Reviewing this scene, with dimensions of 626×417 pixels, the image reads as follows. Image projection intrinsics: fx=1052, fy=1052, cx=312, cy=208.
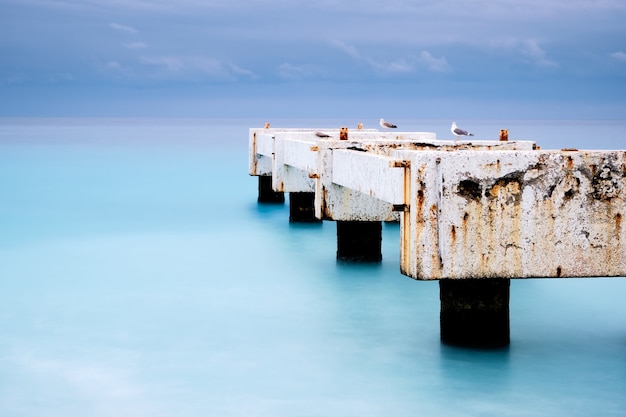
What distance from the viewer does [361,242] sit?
13008 mm

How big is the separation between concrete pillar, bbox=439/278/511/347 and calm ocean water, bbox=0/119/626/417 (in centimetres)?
16

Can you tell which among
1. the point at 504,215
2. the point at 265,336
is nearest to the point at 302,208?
the point at 265,336

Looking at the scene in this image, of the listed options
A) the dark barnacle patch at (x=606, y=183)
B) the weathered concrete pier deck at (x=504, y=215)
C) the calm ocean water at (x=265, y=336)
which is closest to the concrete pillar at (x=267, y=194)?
the calm ocean water at (x=265, y=336)

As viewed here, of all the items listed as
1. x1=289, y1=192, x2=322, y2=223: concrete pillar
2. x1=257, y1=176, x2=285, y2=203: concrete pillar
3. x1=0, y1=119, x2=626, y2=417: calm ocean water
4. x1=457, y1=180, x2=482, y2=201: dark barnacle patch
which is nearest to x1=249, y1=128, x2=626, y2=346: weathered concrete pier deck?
x1=457, y1=180, x2=482, y2=201: dark barnacle patch

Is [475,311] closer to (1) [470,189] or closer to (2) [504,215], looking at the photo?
(2) [504,215]

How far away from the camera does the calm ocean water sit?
24.5 feet

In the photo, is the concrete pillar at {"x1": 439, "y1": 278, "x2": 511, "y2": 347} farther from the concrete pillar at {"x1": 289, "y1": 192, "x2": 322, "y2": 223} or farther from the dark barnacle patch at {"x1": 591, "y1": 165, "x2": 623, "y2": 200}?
the concrete pillar at {"x1": 289, "y1": 192, "x2": 322, "y2": 223}

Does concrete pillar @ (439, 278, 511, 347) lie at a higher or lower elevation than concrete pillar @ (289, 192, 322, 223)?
lower

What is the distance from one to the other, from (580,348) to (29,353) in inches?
181

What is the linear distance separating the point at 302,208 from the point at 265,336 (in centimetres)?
873

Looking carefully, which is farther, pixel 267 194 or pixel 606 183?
pixel 267 194

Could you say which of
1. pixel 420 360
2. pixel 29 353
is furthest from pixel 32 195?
pixel 420 360

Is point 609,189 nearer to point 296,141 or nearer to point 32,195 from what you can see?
point 296,141

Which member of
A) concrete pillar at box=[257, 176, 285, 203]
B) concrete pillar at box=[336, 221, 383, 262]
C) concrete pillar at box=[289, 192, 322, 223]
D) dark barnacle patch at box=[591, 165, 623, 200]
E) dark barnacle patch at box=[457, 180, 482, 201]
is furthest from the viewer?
concrete pillar at box=[257, 176, 285, 203]
